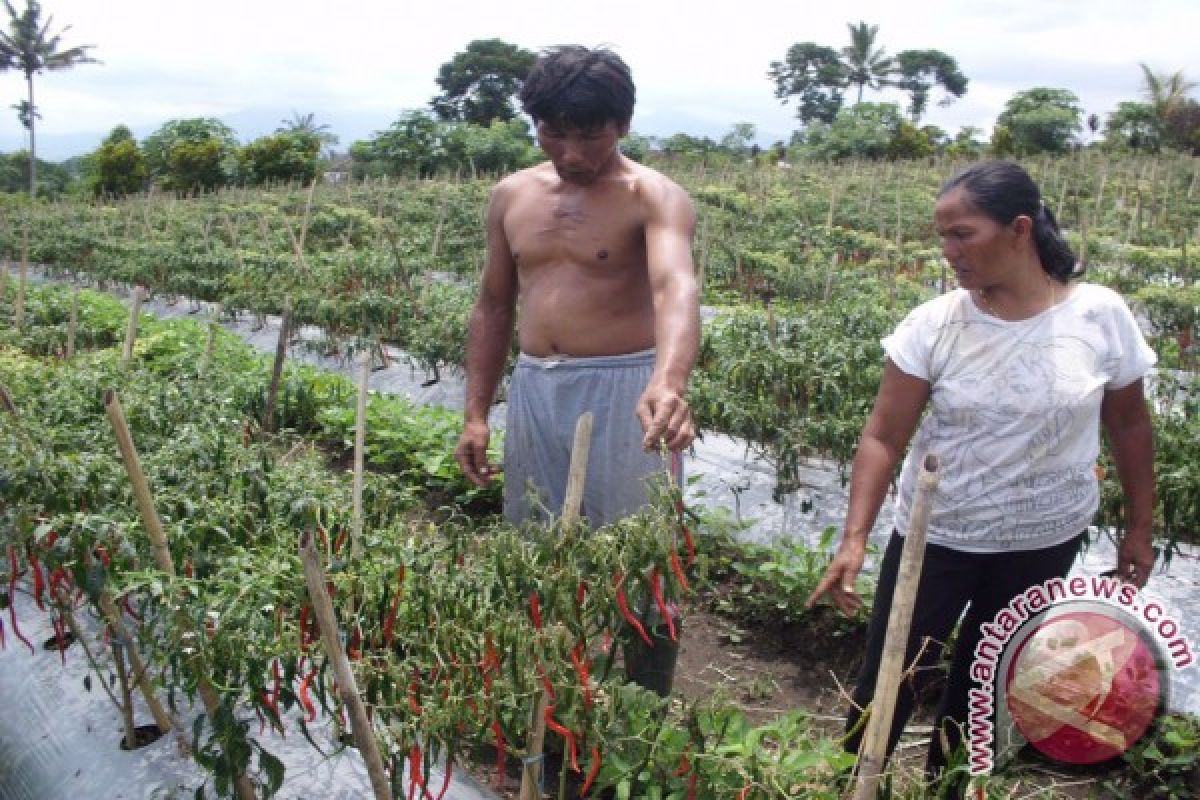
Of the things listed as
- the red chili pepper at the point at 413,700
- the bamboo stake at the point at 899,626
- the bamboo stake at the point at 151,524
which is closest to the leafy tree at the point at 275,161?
the bamboo stake at the point at 151,524

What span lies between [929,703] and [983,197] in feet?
6.28

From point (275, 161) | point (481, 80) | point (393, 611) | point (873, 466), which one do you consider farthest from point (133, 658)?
point (481, 80)

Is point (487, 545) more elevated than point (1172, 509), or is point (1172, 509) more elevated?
point (487, 545)

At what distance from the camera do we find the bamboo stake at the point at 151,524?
187cm

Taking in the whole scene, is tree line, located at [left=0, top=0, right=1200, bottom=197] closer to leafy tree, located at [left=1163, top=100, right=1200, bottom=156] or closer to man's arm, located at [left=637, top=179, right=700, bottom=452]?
leafy tree, located at [left=1163, top=100, right=1200, bottom=156]

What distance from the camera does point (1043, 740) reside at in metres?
2.18

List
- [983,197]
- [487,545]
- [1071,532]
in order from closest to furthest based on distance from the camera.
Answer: [487,545], [983,197], [1071,532]

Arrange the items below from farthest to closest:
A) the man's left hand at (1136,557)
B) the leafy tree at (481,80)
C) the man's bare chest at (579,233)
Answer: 1. the leafy tree at (481,80)
2. the man's bare chest at (579,233)
3. the man's left hand at (1136,557)

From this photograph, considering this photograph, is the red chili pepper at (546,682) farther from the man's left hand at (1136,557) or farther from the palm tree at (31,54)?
the palm tree at (31,54)

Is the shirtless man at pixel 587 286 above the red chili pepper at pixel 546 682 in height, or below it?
above

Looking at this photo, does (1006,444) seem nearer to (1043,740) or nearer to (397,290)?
(1043,740)

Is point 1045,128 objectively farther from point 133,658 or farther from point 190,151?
point 133,658

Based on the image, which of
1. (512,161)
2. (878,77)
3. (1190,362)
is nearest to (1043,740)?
(1190,362)

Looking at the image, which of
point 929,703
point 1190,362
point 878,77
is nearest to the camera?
point 929,703
